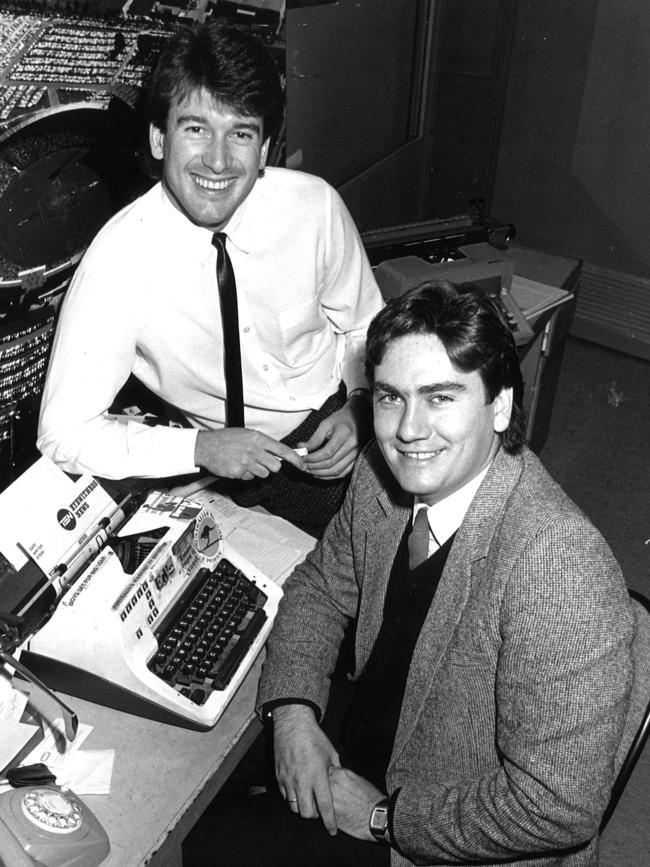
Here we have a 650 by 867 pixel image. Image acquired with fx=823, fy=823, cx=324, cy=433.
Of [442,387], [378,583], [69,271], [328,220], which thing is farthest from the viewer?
[328,220]

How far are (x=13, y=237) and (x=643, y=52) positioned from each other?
307 centimetres

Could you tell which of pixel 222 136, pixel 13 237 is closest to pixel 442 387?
pixel 222 136

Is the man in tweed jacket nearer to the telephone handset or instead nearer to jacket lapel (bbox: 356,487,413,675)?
jacket lapel (bbox: 356,487,413,675)

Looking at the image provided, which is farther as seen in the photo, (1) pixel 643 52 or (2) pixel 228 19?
(1) pixel 643 52

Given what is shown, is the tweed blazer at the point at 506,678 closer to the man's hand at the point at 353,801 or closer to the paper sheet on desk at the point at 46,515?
the man's hand at the point at 353,801

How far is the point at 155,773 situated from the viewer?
4.28 feet

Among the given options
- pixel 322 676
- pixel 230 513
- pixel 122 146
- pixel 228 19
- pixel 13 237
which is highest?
pixel 228 19

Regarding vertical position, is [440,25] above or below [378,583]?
above

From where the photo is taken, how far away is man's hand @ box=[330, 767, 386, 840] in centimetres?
141

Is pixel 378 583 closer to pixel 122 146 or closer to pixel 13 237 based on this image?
pixel 13 237

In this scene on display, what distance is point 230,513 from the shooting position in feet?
5.98

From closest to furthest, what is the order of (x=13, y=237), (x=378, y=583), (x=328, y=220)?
(x=378, y=583), (x=13, y=237), (x=328, y=220)

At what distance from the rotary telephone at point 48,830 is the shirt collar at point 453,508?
0.70 metres

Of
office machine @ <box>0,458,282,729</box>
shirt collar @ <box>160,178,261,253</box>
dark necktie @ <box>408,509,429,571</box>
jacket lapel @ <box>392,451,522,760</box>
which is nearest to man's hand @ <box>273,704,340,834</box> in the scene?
office machine @ <box>0,458,282,729</box>
